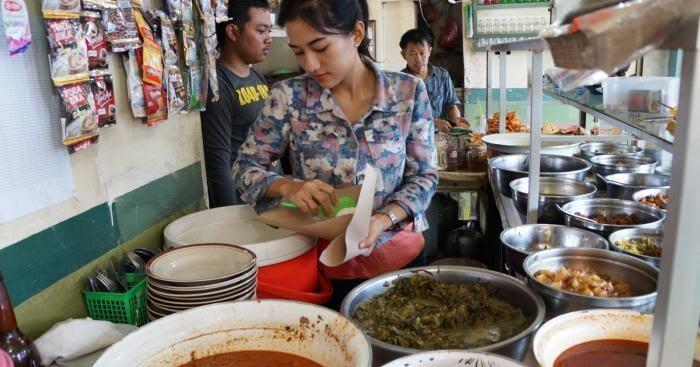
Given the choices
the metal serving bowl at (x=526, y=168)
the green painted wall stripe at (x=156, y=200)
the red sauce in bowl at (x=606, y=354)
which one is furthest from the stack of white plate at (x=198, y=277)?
the metal serving bowl at (x=526, y=168)

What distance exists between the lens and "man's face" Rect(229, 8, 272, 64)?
3.00 m

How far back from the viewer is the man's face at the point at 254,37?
2996 millimetres

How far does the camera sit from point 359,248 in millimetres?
1557

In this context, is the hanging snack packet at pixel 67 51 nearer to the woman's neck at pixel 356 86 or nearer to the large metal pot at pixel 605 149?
the woman's neck at pixel 356 86

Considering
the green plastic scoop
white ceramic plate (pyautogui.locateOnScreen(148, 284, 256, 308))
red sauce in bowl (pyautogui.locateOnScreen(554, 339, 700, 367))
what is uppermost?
the green plastic scoop

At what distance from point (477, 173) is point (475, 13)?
13.8 feet

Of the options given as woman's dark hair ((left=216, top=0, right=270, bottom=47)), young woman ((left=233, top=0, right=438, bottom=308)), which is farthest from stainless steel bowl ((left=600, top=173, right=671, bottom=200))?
woman's dark hair ((left=216, top=0, right=270, bottom=47))

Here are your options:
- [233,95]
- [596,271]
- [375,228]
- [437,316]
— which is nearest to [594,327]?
[437,316]

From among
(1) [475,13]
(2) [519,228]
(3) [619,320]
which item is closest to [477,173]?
(2) [519,228]

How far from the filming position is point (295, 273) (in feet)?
5.72

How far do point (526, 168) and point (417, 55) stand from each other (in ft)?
8.38

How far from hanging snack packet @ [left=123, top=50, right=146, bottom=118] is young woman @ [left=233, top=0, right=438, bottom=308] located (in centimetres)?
41

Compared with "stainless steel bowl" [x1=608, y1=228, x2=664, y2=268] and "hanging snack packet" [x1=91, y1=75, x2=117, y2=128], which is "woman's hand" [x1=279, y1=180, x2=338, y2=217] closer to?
"hanging snack packet" [x1=91, y1=75, x2=117, y2=128]

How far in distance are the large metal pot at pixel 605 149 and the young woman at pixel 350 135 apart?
1.72 m
